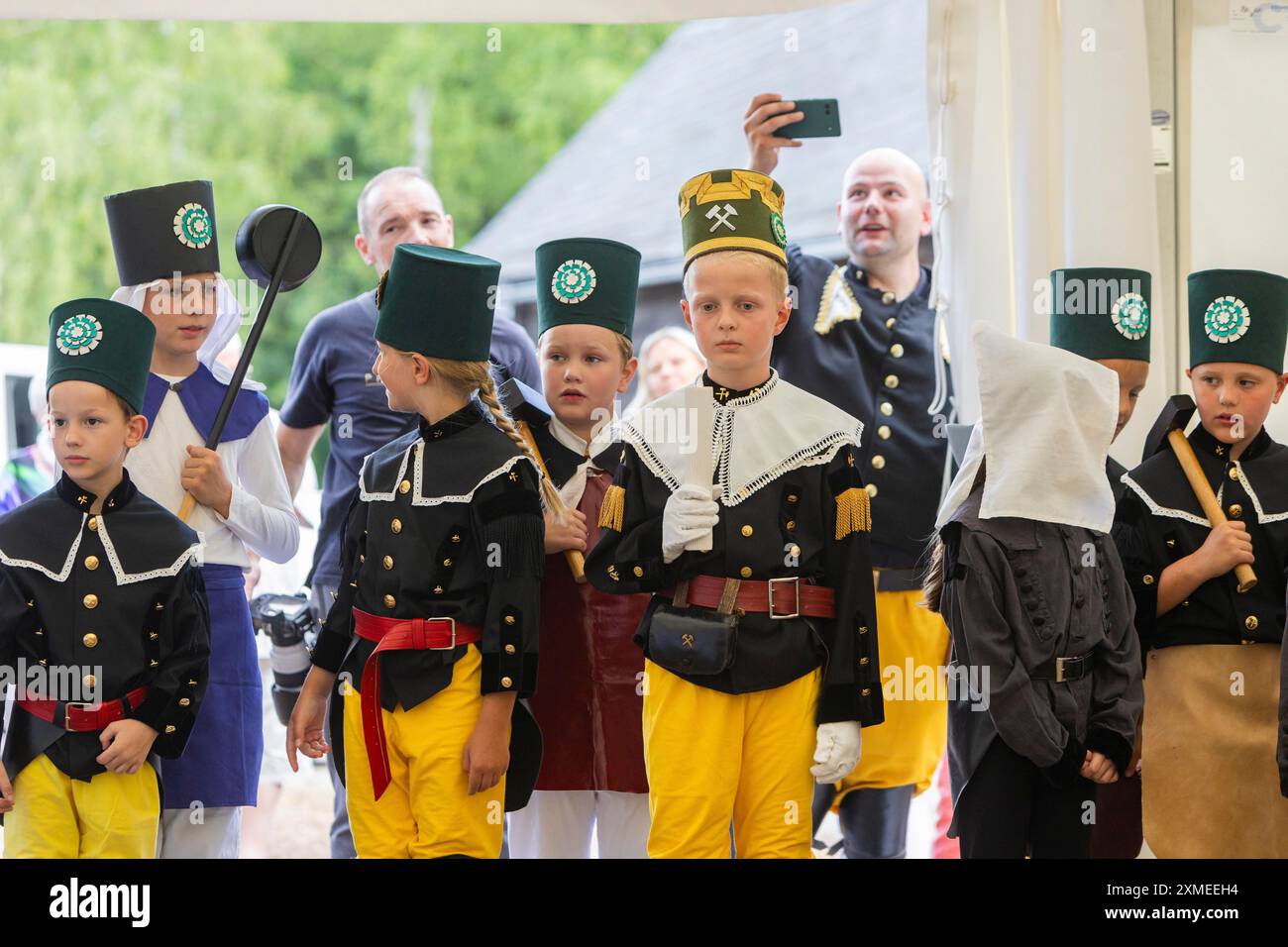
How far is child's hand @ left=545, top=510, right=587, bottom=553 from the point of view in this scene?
355 centimetres

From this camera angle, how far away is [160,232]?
3.72 metres

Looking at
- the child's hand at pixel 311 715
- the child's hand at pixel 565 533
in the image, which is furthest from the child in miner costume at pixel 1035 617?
the child's hand at pixel 311 715

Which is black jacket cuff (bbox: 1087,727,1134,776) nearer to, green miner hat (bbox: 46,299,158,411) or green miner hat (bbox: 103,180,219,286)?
green miner hat (bbox: 46,299,158,411)

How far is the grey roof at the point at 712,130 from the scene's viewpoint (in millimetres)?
10773

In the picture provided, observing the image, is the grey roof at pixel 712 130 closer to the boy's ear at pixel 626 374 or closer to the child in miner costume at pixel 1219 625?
the boy's ear at pixel 626 374

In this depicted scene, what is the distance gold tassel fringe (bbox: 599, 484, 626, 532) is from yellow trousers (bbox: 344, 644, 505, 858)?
41 cm

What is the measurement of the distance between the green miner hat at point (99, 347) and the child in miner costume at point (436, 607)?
59cm

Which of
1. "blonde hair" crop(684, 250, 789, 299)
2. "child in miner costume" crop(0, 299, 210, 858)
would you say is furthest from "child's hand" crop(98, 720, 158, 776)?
"blonde hair" crop(684, 250, 789, 299)

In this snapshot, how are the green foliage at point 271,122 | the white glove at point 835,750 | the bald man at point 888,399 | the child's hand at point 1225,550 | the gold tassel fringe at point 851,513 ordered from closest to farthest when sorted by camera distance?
the white glove at point 835,750, the gold tassel fringe at point 851,513, the child's hand at point 1225,550, the bald man at point 888,399, the green foliage at point 271,122

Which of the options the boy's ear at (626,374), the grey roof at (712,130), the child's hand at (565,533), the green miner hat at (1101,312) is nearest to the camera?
the child's hand at (565,533)
